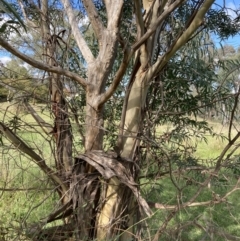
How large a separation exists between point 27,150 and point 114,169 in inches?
14.4

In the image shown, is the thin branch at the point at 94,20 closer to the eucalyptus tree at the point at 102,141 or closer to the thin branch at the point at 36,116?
the eucalyptus tree at the point at 102,141

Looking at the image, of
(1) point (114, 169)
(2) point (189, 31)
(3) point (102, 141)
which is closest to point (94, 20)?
(2) point (189, 31)

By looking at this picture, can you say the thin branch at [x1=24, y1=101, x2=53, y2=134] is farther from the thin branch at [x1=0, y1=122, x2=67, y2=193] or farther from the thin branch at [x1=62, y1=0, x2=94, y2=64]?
the thin branch at [x1=62, y1=0, x2=94, y2=64]

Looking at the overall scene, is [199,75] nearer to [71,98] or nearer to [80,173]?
[71,98]

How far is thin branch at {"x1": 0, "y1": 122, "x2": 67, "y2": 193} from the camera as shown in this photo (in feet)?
4.64

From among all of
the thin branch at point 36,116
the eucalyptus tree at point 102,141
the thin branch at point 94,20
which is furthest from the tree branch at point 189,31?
the thin branch at point 36,116

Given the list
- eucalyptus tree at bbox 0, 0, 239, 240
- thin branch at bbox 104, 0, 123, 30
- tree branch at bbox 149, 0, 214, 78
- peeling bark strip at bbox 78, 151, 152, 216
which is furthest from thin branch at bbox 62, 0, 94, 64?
peeling bark strip at bbox 78, 151, 152, 216

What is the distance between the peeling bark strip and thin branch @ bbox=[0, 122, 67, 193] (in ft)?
0.52

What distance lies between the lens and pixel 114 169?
1.41 meters

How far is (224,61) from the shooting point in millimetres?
2316

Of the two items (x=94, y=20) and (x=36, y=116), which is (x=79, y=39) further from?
(x=36, y=116)

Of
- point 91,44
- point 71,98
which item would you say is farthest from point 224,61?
point 71,98

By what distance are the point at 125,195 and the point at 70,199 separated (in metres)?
0.24

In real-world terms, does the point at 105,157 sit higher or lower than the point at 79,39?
lower
